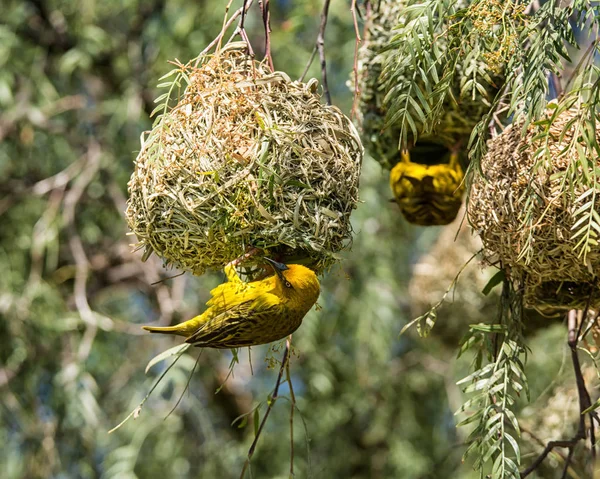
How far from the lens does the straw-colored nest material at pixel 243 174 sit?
1555mm

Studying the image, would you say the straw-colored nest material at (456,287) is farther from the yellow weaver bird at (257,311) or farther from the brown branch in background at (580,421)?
the yellow weaver bird at (257,311)

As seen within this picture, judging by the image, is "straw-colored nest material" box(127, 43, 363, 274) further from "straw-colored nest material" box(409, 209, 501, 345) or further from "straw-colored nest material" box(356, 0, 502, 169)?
"straw-colored nest material" box(409, 209, 501, 345)

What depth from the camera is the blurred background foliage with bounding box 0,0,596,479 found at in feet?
12.7

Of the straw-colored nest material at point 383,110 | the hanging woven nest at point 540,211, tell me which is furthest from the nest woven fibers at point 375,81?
the hanging woven nest at point 540,211

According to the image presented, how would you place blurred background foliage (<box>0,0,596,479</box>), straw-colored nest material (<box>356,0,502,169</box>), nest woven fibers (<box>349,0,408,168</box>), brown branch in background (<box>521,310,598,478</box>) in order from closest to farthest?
brown branch in background (<box>521,310,598,478</box>)
straw-colored nest material (<box>356,0,502,169</box>)
nest woven fibers (<box>349,0,408,168</box>)
blurred background foliage (<box>0,0,596,479</box>)

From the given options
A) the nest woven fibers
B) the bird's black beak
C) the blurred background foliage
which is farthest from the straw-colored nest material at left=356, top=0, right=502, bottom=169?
the blurred background foliage

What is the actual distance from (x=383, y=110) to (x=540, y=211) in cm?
68

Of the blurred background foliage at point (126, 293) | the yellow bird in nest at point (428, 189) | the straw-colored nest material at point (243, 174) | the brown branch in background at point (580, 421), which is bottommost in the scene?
the blurred background foliage at point (126, 293)

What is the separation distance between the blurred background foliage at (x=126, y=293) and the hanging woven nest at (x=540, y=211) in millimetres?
1876

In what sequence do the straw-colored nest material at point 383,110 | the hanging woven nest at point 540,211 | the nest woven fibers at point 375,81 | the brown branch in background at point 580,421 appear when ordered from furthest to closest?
the nest woven fibers at point 375,81 → the straw-colored nest material at point 383,110 → the brown branch in background at point 580,421 → the hanging woven nest at point 540,211

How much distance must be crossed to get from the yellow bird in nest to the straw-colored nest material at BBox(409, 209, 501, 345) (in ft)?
4.21

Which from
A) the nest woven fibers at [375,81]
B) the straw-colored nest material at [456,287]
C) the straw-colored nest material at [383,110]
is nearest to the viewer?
the straw-colored nest material at [383,110]

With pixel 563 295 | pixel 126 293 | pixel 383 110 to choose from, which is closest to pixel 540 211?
pixel 563 295

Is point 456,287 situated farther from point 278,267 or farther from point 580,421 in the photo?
point 278,267
